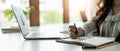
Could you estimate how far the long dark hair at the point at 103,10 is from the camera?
1.72 m

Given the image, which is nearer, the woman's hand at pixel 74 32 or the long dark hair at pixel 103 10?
the woman's hand at pixel 74 32

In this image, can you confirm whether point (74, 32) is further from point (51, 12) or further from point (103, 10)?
point (51, 12)

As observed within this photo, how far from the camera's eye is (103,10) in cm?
176

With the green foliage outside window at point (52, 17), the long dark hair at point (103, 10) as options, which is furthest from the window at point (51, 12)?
the long dark hair at point (103, 10)

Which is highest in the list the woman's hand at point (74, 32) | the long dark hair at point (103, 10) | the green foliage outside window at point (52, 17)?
the long dark hair at point (103, 10)

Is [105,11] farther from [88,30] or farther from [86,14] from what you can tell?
[86,14]

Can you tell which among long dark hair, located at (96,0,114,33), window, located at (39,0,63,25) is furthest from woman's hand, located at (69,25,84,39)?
window, located at (39,0,63,25)

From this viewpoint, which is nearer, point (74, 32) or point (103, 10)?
point (74, 32)

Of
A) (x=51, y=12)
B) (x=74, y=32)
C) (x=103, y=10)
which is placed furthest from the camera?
(x=51, y=12)

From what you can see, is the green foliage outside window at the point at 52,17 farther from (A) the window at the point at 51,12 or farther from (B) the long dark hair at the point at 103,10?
(B) the long dark hair at the point at 103,10

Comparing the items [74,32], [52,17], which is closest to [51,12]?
[52,17]

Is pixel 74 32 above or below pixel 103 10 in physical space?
below

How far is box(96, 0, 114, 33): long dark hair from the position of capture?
5.66 ft

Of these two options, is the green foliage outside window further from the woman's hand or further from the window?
the woman's hand
